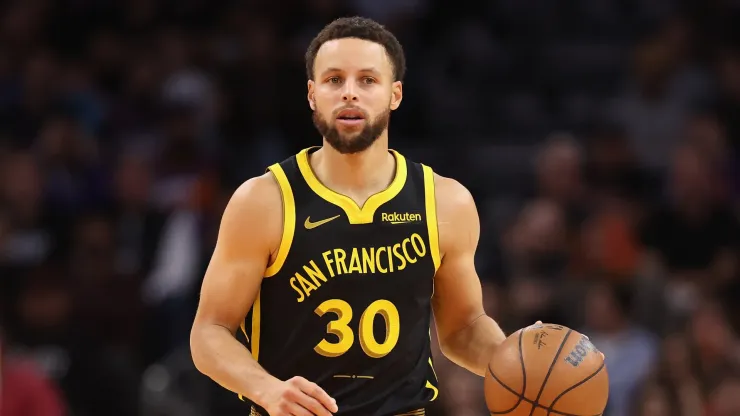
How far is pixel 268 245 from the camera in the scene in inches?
183

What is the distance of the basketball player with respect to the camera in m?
4.66

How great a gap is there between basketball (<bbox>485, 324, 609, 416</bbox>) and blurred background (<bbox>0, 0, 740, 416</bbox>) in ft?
A: 10.9

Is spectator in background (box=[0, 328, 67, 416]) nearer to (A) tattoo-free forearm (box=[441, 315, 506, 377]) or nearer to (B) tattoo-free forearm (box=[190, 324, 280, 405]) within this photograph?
(B) tattoo-free forearm (box=[190, 324, 280, 405])

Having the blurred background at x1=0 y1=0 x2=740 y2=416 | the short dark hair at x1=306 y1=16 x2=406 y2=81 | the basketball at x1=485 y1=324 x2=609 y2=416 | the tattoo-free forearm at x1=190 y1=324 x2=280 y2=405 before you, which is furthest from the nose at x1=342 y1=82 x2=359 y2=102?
the blurred background at x1=0 y1=0 x2=740 y2=416

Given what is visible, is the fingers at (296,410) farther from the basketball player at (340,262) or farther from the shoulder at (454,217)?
the shoulder at (454,217)

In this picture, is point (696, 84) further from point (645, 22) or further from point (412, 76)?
point (412, 76)

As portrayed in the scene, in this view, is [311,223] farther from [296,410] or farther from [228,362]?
[296,410]

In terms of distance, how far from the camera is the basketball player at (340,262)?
4656mm

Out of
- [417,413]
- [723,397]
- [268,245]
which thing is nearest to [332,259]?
[268,245]

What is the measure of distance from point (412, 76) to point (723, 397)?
4810mm

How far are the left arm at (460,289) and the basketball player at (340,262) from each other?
0.01 m

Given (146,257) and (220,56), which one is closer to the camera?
(146,257)

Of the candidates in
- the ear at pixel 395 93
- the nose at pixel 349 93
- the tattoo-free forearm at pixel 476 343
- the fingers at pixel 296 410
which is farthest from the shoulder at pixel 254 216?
the tattoo-free forearm at pixel 476 343

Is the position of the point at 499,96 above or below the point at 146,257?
above
